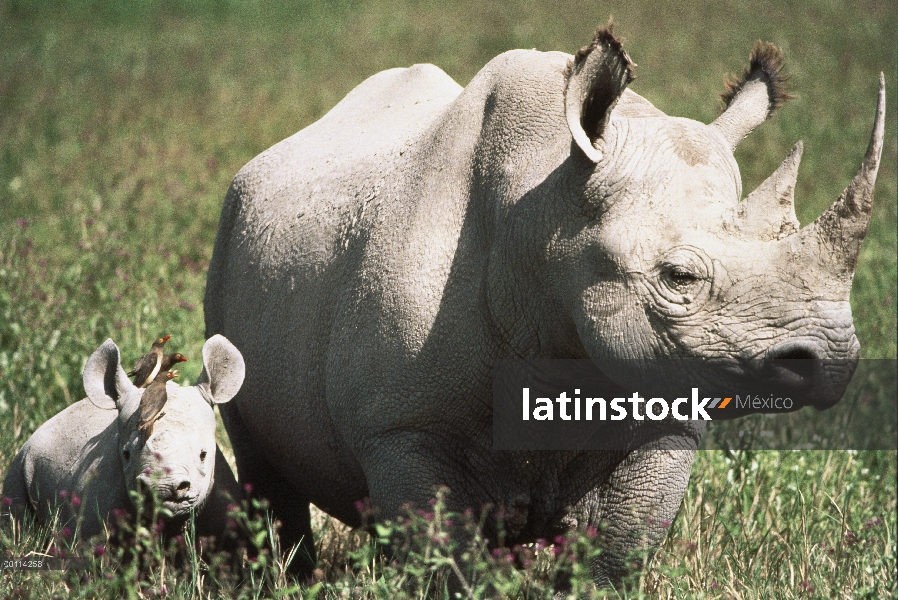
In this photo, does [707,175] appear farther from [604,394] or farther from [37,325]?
[37,325]

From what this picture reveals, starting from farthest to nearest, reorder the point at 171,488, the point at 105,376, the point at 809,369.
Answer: the point at 105,376 → the point at 171,488 → the point at 809,369

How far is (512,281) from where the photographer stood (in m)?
4.31

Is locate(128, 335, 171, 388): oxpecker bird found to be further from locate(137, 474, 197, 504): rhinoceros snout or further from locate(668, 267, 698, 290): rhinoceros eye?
locate(668, 267, 698, 290): rhinoceros eye

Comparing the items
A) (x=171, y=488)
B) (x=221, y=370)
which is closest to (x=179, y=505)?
(x=171, y=488)

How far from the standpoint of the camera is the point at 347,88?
14.8 meters

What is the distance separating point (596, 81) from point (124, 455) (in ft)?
7.04

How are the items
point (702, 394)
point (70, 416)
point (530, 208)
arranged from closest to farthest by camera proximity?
point (702, 394) → point (530, 208) → point (70, 416)

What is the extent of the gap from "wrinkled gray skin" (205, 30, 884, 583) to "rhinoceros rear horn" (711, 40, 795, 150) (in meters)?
0.01

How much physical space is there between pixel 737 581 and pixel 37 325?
419 cm

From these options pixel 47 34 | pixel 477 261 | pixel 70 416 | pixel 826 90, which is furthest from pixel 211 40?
pixel 477 261

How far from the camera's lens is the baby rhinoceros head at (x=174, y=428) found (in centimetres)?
455

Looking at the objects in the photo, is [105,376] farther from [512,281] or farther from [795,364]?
[795,364]

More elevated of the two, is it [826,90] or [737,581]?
[826,90]

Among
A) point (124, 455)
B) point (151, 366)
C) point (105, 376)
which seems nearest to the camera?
point (124, 455)
